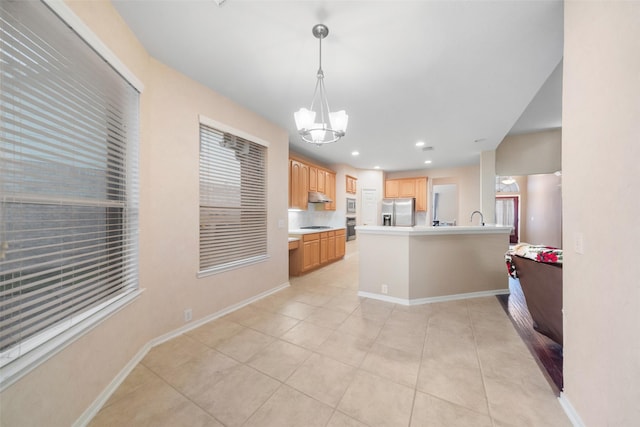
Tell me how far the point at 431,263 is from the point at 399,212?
13.2 feet

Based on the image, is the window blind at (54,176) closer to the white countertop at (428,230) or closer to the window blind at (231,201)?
the window blind at (231,201)

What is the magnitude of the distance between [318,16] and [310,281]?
3660 mm

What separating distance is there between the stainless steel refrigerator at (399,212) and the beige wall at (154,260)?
5024 mm

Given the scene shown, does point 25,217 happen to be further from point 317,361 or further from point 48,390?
point 317,361

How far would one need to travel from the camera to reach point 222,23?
5.44ft

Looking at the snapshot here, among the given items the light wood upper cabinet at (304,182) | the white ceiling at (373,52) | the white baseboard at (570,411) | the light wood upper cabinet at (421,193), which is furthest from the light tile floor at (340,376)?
the light wood upper cabinet at (421,193)

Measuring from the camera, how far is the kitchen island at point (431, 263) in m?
3.06

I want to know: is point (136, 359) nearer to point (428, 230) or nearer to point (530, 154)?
point (428, 230)

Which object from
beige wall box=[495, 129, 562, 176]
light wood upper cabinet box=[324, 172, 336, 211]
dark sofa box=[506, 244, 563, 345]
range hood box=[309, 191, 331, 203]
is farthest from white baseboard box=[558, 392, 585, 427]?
light wood upper cabinet box=[324, 172, 336, 211]

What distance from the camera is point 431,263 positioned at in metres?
3.14

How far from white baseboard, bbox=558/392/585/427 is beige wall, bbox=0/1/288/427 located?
2.77 metres

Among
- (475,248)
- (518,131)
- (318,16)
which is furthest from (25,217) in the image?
(518,131)

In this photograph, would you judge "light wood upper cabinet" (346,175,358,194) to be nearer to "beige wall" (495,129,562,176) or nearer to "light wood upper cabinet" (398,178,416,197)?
"light wood upper cabinet" (398,178,416,197)

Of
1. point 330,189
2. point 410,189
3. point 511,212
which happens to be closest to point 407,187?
point 410,189
